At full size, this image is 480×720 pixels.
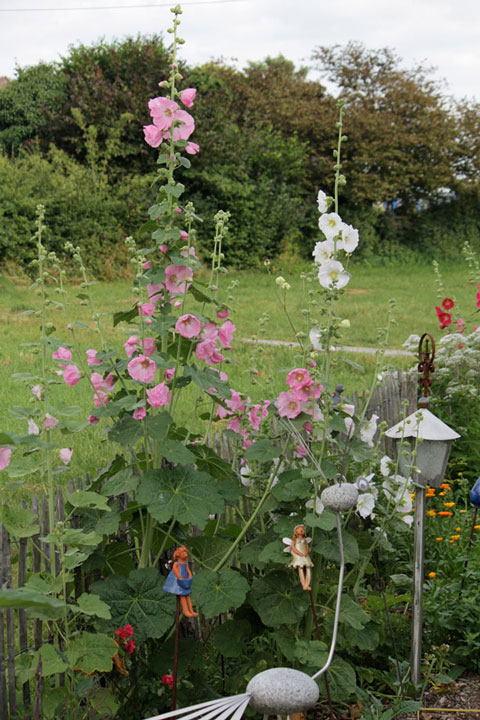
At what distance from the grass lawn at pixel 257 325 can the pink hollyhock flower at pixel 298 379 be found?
38mm

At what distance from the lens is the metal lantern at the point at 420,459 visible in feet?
8.07

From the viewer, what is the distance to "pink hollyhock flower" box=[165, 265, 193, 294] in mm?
2285

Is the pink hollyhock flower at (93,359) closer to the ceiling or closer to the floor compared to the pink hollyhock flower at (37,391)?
closer to the ceiling

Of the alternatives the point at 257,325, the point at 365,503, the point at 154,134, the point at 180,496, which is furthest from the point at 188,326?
the point at 257,325

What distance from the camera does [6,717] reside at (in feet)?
7.13

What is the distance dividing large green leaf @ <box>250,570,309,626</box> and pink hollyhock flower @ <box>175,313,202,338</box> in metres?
0.79

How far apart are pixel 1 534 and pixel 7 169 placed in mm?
12091

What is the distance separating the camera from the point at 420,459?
2676mm

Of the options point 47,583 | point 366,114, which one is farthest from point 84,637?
point 366,114

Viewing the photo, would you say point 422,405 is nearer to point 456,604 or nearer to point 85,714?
point 456,604

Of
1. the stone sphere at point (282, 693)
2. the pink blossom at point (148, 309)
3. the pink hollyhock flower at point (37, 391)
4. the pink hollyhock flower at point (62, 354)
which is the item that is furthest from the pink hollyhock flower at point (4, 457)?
the stone sphere at point (282, 693)

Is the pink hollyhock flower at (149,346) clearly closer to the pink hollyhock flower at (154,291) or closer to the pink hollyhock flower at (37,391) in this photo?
the pink hollyhock flower at (154,291)

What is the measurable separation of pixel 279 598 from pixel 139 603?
429 mm

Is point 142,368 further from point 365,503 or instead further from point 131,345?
point 365,503
